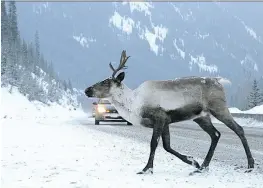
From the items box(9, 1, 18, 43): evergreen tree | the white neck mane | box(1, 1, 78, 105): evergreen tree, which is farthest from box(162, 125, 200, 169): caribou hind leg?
box(9, 1, 18, 43): evergreen tree

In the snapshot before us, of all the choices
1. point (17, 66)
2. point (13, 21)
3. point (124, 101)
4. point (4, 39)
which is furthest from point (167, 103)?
point (13, 21)

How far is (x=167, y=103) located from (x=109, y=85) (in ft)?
4.19

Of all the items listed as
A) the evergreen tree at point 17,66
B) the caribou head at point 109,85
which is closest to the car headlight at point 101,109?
the caribou head at point 109,85

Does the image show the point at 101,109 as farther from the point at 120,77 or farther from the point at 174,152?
the point at 174,152

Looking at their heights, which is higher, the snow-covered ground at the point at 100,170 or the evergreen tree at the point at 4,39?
the evergreen tree at the point at 4,39

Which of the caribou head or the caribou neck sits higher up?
the caribou head

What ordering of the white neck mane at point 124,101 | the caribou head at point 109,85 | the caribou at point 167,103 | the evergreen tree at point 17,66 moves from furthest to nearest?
the evergreen tree at point 17,66 → the caribou head at point 109,85 → the white neck mane at point 124,101 → the caribou at point 167,103

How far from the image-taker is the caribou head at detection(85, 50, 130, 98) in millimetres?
9141

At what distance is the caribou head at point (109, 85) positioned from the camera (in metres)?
9.14

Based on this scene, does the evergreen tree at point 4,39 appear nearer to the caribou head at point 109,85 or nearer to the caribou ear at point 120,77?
the caribou head at point 109,85

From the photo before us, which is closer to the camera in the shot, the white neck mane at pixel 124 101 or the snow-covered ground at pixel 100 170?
the snow-covered ground at pixel 100 170

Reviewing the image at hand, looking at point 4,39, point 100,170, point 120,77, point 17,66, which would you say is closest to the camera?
point 100,170

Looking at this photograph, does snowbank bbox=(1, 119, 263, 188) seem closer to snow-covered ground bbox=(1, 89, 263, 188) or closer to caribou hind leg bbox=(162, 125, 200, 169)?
snow-covered ground bbox=(1, 89, 263, 188)

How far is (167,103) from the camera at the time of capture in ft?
28.5
